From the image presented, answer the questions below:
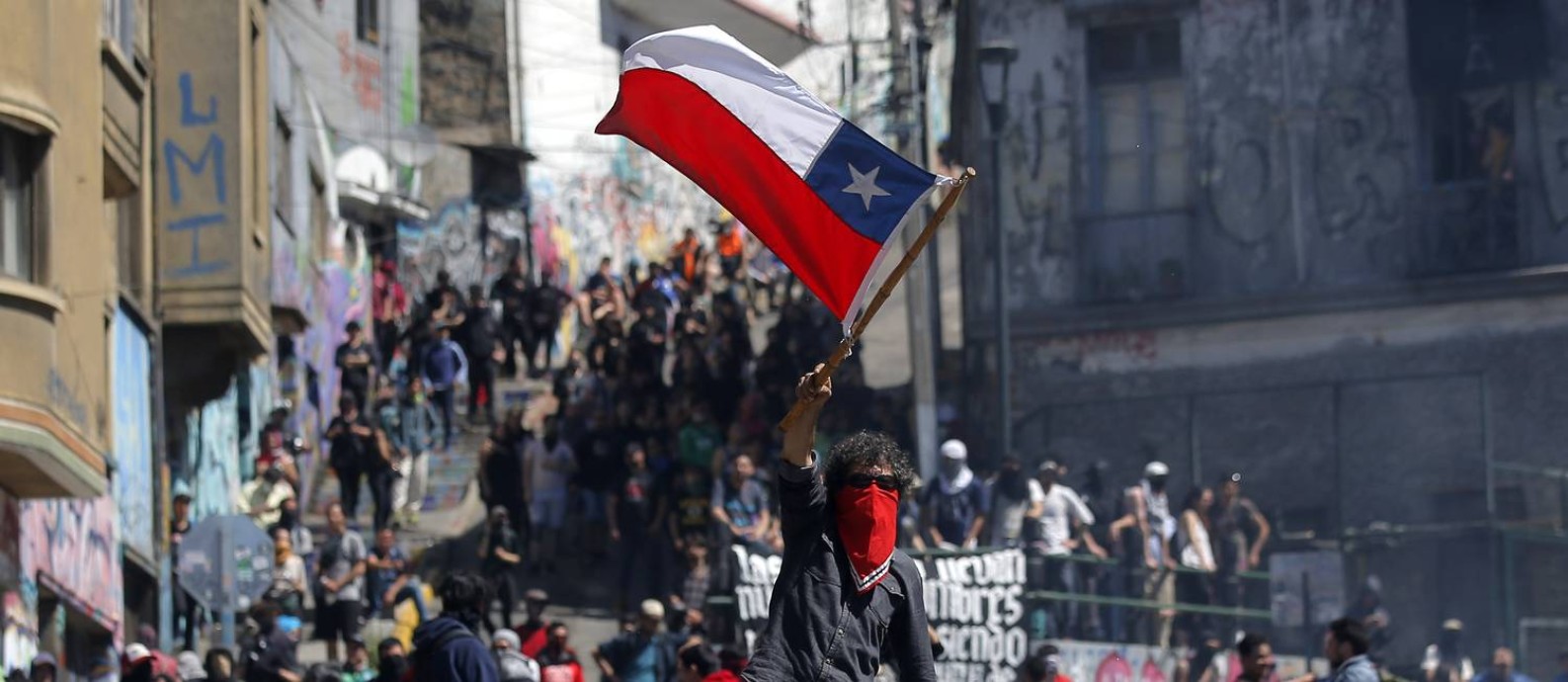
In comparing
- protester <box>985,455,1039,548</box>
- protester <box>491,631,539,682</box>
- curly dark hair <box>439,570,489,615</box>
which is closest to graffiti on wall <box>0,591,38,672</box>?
protester <box>491,631,539,682</box>

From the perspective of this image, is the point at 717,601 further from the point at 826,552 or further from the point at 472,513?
the point at 826,552

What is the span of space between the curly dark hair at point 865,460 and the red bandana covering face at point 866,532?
60 millimetres

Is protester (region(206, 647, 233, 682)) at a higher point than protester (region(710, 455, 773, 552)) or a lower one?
lower

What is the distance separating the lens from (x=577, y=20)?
148 ft

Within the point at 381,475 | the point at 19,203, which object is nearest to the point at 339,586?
the point at 19,203

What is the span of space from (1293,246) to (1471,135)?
79.4 inches

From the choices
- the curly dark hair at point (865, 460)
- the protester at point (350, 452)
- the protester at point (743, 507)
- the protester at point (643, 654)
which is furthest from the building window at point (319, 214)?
the curly dark hair at point (865, 460)

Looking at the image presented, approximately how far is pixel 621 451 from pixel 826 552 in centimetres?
1699

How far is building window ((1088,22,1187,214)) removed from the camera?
27.5m

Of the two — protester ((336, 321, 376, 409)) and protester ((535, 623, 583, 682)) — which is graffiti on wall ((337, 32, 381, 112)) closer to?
protester ((336, 321, 376, 409))

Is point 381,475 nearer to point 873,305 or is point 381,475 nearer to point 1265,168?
point 1265,168

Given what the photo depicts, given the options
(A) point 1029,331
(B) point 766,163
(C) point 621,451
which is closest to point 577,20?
(A) point 1029,331

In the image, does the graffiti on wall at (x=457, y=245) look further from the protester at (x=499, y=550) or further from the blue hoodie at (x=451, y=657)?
the blue hoodie at (x=451, y=657)

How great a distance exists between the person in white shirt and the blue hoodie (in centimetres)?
1031
